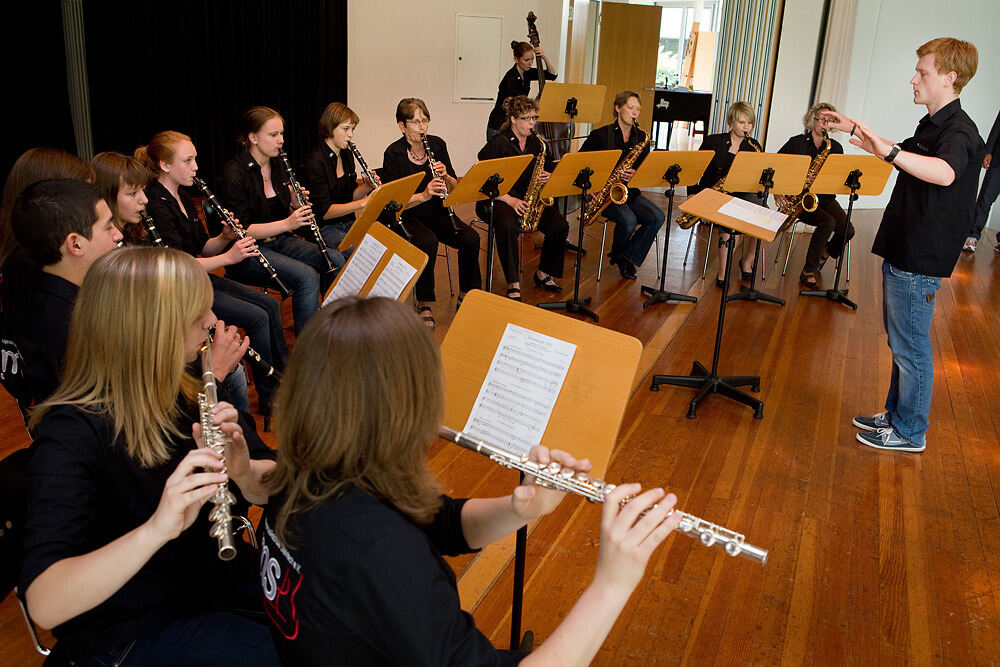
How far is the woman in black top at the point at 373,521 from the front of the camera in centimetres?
112

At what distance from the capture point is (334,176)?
466 cm

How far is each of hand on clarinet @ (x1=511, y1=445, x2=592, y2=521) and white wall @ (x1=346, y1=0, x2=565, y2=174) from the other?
7.21 m

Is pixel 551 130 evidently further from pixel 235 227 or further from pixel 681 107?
pixel 235 227

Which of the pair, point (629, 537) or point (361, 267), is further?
point (361, 267)

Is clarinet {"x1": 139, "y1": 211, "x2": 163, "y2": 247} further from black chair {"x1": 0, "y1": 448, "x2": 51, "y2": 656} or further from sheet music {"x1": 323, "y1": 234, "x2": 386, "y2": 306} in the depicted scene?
black chair {"x1": 0, "y1": 448, "x2": 51, "y2": 656}

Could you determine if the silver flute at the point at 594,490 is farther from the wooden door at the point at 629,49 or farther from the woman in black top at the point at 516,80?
the wooden door at the point at 629,49

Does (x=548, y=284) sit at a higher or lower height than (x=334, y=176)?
lower

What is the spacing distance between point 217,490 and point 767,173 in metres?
4.17

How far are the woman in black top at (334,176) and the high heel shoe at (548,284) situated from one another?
1.39 meters

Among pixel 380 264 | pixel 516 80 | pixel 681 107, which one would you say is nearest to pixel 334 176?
pixel 380 264

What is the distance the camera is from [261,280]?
13.1 feet

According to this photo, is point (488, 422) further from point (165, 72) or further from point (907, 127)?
point (907, 127)

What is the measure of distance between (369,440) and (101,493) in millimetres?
665

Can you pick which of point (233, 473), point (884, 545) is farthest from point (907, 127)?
point (233, 473)
